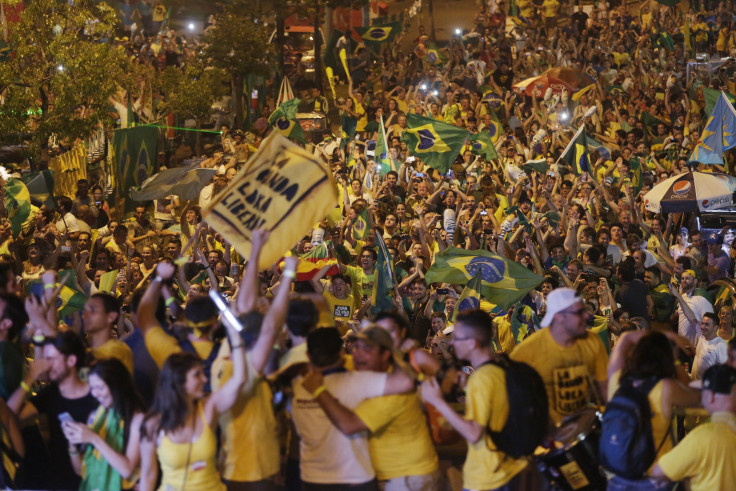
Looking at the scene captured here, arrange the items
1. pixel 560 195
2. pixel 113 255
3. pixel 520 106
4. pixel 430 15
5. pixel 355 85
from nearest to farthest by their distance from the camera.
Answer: pixel 113 255
pixel 560 195
pixel 520 106
pixel 355 85
pixel 430 15

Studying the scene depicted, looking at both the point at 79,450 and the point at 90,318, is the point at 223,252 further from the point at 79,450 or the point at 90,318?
the point at 79,450

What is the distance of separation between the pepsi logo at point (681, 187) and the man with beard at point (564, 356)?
863 centimetres

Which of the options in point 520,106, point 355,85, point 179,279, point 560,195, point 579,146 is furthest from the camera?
point 355,85

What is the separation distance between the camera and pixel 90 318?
612cm

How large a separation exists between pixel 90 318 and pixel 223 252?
20.0 feet

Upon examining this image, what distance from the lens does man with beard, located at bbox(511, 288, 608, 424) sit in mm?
5742

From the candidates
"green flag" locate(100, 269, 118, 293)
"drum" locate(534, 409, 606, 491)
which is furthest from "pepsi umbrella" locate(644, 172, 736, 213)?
"drum" locate(534, 409, 606, 491)

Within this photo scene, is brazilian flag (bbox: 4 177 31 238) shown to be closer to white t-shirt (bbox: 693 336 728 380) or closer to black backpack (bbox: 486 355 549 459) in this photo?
white t-shirt (bbox: 693 336 728 380)

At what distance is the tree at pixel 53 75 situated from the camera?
16016 millimetres

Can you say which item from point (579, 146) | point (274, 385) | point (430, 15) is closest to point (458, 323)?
point (274, 385)

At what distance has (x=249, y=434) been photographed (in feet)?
17.4

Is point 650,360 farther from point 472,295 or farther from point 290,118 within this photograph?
point 290,118

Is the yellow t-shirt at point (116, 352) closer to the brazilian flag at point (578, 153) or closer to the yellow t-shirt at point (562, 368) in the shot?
the yellow t-shirt at point (562, 368)

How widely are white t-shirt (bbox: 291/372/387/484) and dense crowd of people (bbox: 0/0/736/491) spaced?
0.01m
